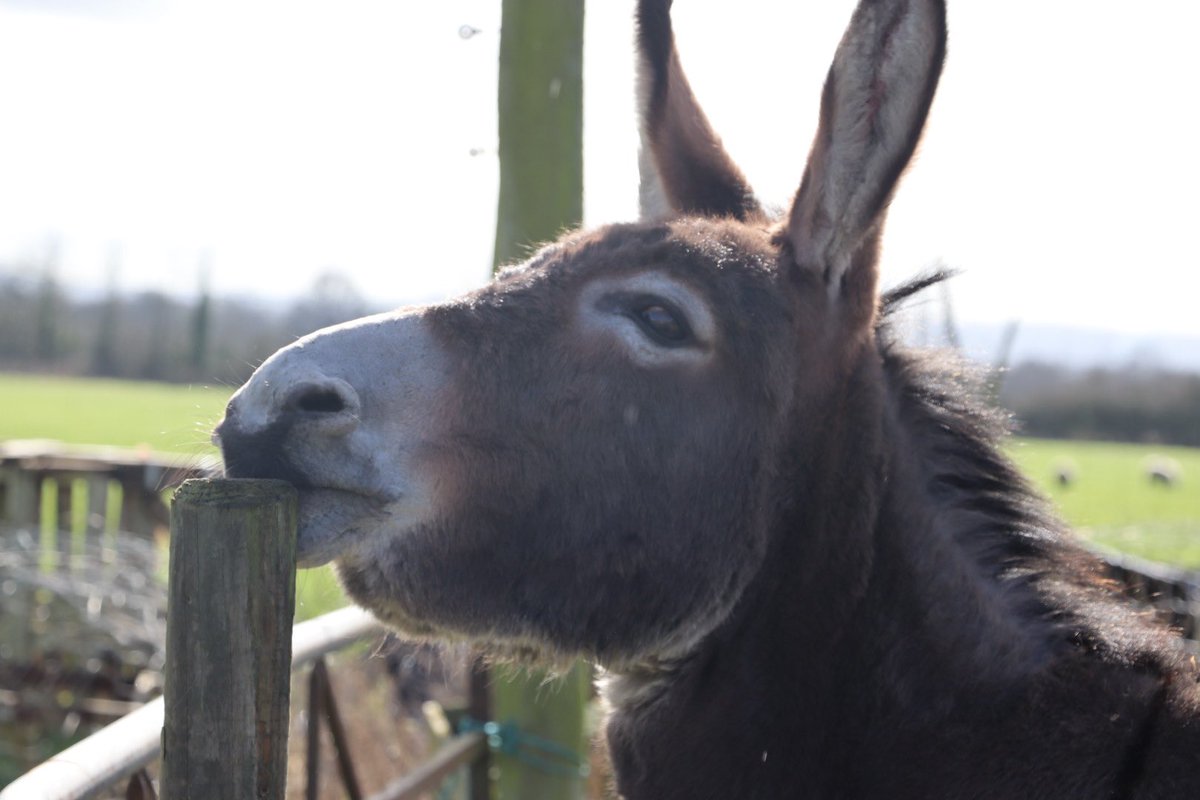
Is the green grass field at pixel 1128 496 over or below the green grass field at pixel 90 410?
below

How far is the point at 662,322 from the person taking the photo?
2.34 metres

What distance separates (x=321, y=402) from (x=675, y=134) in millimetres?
1414

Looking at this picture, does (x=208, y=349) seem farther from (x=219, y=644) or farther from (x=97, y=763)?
(x=219, y=644)

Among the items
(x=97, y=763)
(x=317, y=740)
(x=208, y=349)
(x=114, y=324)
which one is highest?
(x=114, y=324)

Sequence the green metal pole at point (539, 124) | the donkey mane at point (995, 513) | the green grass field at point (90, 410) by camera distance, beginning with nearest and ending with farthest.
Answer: the donkey mane at point (995, 513), the green metal pole at point (539, 124), the green grass field at point (90, 410)

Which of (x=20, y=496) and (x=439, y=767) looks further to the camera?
(x=20, y=496)

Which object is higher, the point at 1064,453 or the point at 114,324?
the point at 114,324

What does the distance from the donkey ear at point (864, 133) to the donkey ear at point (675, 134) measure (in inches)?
20.1

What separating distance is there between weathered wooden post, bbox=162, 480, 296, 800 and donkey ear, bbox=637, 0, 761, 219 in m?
1.59

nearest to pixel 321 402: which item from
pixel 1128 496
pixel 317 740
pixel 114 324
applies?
pixel 317 740

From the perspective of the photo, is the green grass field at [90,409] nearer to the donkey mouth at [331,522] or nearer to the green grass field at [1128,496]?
the green grass field at [1128,496]

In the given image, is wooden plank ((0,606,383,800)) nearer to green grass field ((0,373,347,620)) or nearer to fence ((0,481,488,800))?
fence ((0,481,488,800))

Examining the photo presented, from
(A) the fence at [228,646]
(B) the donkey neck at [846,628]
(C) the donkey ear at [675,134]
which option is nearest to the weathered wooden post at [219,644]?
(A) the fence at [228,646]

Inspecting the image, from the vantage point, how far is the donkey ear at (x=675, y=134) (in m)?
2.96
